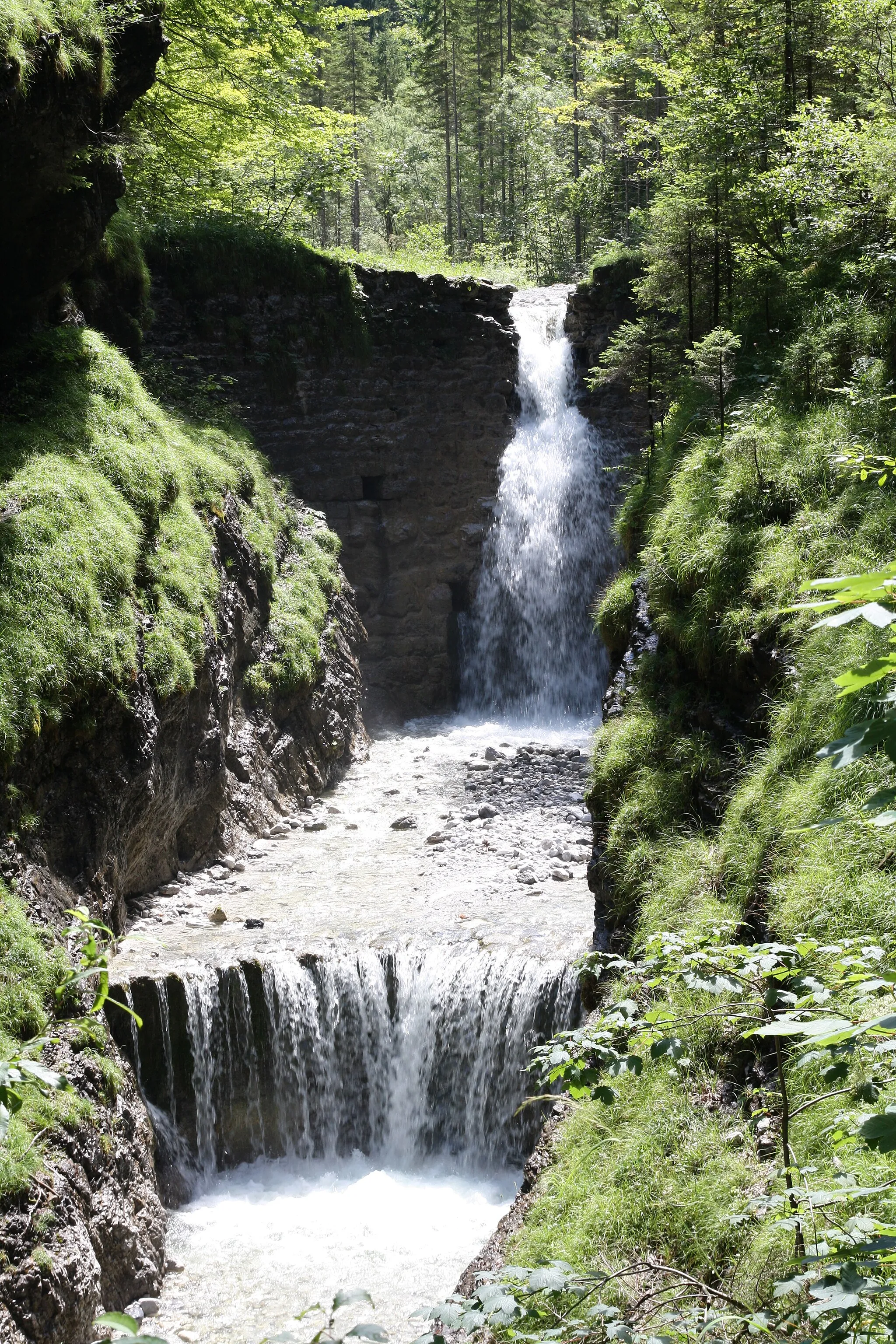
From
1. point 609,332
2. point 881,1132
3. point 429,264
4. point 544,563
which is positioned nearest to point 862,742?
point 881,1132

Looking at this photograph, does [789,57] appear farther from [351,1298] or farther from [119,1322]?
[119,1322]

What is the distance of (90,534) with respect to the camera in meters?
8.02

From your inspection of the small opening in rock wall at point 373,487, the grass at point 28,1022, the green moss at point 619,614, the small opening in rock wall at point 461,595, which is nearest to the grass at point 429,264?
the small opening in rock wall at point 373,487

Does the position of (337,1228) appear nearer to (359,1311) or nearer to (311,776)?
(359,1311)

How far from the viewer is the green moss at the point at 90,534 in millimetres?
7062

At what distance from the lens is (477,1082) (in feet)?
24.4

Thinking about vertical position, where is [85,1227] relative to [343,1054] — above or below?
above

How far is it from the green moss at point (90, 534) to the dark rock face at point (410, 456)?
16.4 feet

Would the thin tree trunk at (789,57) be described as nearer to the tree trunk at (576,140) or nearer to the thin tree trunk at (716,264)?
the thin tree trunk at (716,264)

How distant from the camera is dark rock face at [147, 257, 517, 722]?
53.6ft

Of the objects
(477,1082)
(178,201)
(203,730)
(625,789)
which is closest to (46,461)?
(203,730)

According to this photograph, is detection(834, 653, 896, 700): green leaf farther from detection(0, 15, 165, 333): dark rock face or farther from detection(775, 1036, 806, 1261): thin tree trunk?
detection(0, 15, 165, 333): dark rock face

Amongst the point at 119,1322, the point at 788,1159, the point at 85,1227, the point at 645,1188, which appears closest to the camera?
the point at 119,1322

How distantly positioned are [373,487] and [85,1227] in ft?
42.8
